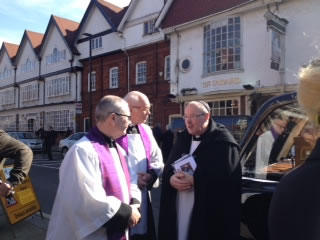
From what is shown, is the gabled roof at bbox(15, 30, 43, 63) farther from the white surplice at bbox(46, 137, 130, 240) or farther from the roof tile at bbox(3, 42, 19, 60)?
the white surplice at bbox(46, 137, 130, 240)

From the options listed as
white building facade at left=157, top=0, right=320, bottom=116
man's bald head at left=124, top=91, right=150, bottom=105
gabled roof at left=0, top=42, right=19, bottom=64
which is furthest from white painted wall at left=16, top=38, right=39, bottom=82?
man's bald head at left=124, top=91, right=150, bottom=105

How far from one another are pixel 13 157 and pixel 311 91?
3.24 meters

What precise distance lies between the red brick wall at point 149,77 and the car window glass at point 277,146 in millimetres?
17498

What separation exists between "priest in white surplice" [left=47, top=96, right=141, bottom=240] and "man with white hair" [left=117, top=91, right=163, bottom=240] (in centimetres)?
61

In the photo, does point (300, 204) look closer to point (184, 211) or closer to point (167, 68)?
point (184, 211)

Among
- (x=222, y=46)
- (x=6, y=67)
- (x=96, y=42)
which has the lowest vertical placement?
(x=222, y=46)

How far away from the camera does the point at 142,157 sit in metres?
3.49

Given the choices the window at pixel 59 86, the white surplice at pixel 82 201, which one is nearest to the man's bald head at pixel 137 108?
the white surplice at pixel 82 201

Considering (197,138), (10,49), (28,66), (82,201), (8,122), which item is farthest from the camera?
(10,49)

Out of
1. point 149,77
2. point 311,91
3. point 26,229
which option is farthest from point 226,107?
point 311,91

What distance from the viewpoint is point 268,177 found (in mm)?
2617

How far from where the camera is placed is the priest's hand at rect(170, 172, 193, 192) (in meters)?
2.85

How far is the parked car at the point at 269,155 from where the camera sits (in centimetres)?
238

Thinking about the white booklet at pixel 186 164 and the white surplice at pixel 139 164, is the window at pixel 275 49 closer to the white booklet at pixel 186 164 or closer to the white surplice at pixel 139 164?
the white surplice at pixel 139 164
